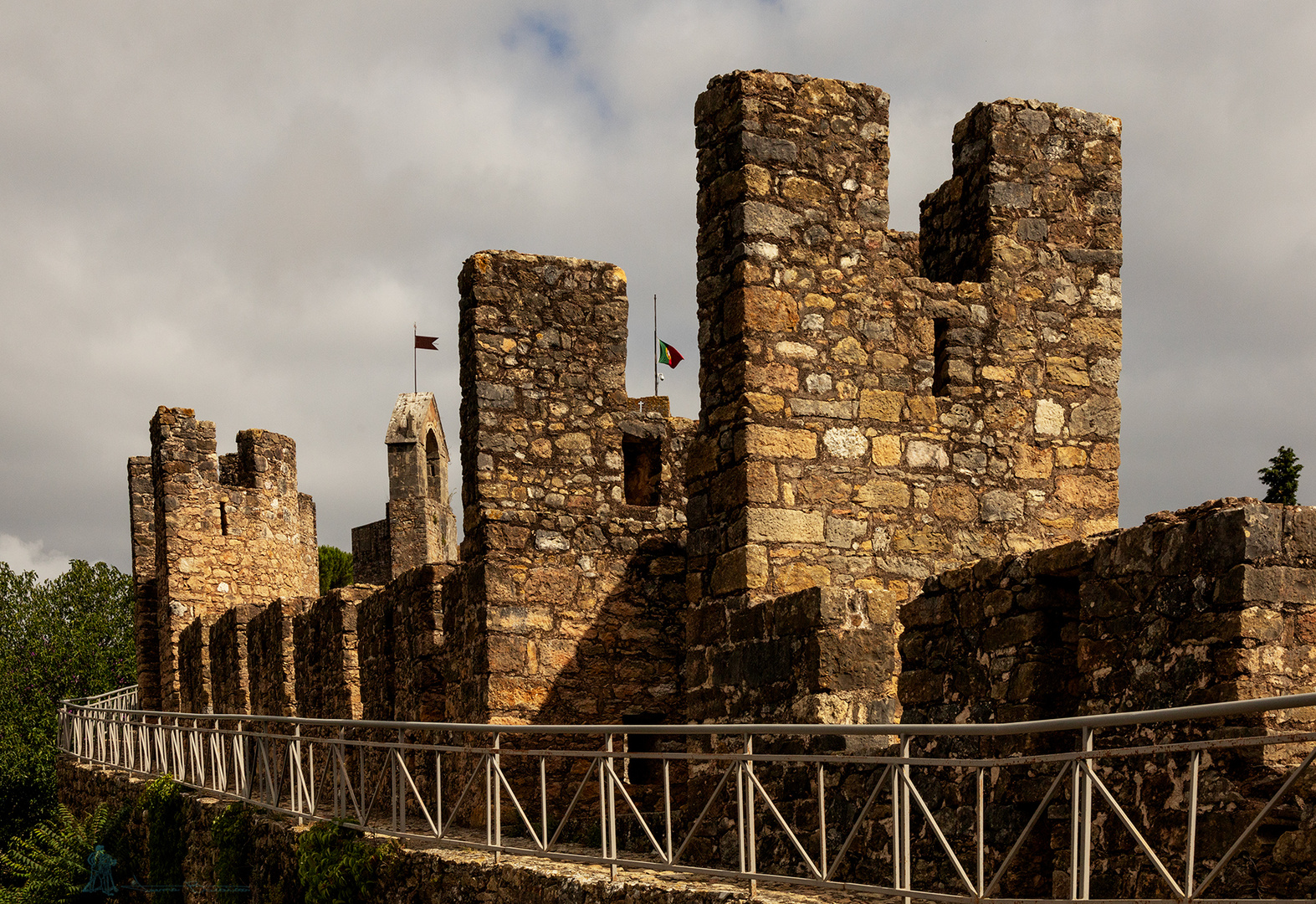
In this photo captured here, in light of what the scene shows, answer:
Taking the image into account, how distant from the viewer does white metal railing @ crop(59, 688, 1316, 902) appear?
5.16 metres

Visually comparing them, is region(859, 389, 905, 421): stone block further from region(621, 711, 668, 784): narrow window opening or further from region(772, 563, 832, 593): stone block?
region(621, 711, 668, 784): narrow window opening

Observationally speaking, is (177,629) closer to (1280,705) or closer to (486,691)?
(486,691)

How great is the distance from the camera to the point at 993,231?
939 cm

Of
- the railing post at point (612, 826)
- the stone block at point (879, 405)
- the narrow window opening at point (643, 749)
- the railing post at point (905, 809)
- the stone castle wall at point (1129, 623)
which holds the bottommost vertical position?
the narrow window opening at point (643, 749)

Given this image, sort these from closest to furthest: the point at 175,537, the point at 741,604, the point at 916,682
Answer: the point at 916,682
the point at 741,604
the point at 175,537

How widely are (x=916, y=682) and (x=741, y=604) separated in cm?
153

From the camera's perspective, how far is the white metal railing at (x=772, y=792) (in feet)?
16.9

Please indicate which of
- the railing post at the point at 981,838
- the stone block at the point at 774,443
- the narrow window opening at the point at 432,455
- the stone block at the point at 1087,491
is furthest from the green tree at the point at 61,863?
the narrow window opening at the point at 432,455

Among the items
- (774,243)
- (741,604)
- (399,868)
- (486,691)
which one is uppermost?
(774,243)

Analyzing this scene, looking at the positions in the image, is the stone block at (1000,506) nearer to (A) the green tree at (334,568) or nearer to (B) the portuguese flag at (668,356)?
(B) the portuguese flag at (668,356)

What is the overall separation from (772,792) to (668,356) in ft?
34.6

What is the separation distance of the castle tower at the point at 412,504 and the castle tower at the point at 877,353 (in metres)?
15.5

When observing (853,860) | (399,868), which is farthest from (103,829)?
(853,860)

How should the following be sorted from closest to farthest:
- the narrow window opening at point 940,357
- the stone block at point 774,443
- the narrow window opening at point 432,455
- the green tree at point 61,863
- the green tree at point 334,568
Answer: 1. the stone block at point 774,443
2. the narrow window opening at point 940,357
3. the green tree at point 61,863
4. the narrow window opening at point 432,455
5. the green tree at point 334,568
